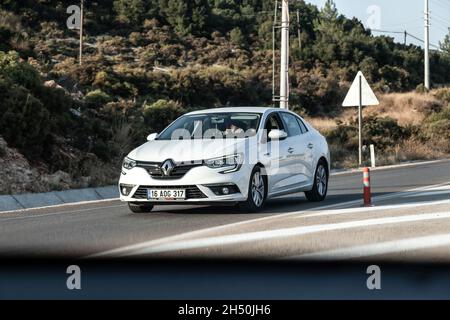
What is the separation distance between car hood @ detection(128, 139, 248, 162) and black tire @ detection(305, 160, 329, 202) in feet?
8.19

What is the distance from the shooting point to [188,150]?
1149cm

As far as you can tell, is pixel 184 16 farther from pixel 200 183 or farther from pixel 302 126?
pixel 200 183

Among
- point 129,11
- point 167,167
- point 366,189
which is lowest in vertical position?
point 366,189

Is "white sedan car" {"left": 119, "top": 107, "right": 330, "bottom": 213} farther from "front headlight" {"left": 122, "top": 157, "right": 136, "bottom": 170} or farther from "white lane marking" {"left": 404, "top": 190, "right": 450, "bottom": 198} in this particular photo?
"white lane marking" {"left": 404, "top": 190, "right": 450, "bottom": 198}

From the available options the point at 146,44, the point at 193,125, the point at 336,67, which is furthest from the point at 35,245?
the point at 336,67

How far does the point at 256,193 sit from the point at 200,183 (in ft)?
3.58

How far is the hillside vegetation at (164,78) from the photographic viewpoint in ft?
62.3

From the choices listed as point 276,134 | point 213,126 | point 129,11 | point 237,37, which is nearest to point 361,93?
point 213,126

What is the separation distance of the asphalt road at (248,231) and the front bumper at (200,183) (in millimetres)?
277

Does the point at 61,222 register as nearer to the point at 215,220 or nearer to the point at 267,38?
the point at 215,220

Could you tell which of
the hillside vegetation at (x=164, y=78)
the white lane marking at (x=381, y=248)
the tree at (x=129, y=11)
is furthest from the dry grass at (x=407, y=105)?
the white lane marking at (x=381, y=248)

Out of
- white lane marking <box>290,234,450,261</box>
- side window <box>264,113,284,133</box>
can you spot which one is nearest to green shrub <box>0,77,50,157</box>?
side window <box>264,113,284,133</box>

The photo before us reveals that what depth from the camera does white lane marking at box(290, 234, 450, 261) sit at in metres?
7.90

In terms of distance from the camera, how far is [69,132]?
68.9 ft
